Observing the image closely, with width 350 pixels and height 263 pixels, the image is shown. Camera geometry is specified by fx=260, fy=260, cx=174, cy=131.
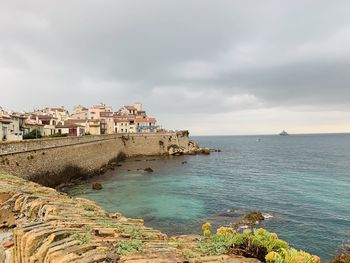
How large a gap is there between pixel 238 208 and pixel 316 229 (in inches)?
353

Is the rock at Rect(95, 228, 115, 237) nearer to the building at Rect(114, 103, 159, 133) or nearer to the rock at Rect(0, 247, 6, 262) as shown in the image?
the rock at Rect(0, 247, 6, 262)

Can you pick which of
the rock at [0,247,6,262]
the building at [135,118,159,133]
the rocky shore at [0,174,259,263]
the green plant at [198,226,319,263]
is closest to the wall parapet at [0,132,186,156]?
the rocky shore at [0,174,259,263]

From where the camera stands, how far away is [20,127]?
6034 centimetres

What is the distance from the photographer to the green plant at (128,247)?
280 inches

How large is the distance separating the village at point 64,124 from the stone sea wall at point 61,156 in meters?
12.0

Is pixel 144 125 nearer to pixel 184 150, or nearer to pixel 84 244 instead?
pixel 184 150

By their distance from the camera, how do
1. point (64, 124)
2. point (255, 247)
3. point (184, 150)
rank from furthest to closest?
point (184, 150) < point (64, 124) < point (255, 247)

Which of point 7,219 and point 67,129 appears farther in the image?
point 67,129

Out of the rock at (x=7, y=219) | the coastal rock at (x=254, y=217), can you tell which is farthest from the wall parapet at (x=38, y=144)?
the coastal rock at (x=254, y=217)

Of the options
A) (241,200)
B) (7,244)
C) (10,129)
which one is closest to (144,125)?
(10,129)

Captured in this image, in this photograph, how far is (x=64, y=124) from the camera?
81562 millimetres

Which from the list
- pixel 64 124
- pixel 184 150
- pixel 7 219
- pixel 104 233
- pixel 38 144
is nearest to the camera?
pixel 104 233

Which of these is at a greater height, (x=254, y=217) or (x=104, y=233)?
(x=104, y=233)

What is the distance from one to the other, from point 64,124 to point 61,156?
139 feet
